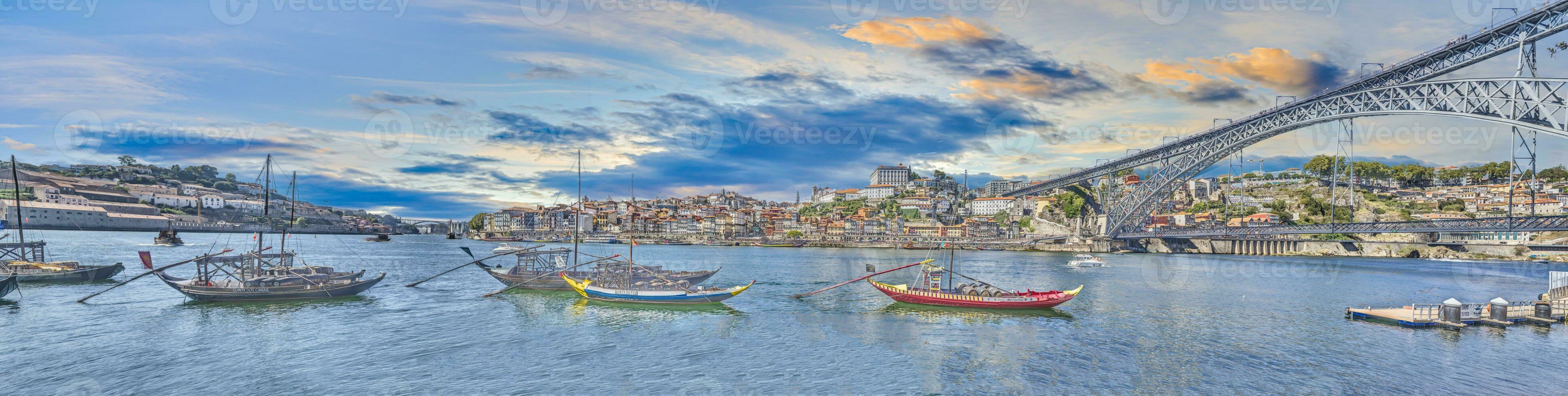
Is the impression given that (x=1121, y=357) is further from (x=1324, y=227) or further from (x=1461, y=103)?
(x=1324, y=227)

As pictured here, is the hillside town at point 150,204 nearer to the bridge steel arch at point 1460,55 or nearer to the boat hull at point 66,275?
the boat hull at point 66,275

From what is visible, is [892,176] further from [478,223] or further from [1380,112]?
[1380,112]

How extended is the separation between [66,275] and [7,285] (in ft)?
20.8

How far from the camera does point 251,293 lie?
22.4 meters

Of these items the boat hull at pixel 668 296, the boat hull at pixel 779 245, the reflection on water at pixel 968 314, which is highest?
the boat hull at pixel 668 296

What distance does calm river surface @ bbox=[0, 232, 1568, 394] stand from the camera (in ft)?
42.6

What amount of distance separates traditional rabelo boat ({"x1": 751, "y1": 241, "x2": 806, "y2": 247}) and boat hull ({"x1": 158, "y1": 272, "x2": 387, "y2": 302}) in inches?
3177

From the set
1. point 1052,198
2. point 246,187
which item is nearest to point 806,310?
point 1052,198

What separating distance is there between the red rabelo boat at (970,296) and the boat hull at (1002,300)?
1 cm

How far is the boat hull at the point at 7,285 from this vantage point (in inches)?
845

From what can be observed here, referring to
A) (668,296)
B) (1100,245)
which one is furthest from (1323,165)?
(668,296)

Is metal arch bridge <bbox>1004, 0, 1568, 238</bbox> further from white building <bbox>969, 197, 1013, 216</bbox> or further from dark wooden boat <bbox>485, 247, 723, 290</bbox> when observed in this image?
white building <bbox>969, 197, 1013, 216</bbox>

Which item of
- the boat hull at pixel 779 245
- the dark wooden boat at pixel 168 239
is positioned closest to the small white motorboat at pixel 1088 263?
the boat hull at pixel 779 245

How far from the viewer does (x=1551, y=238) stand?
216ft
